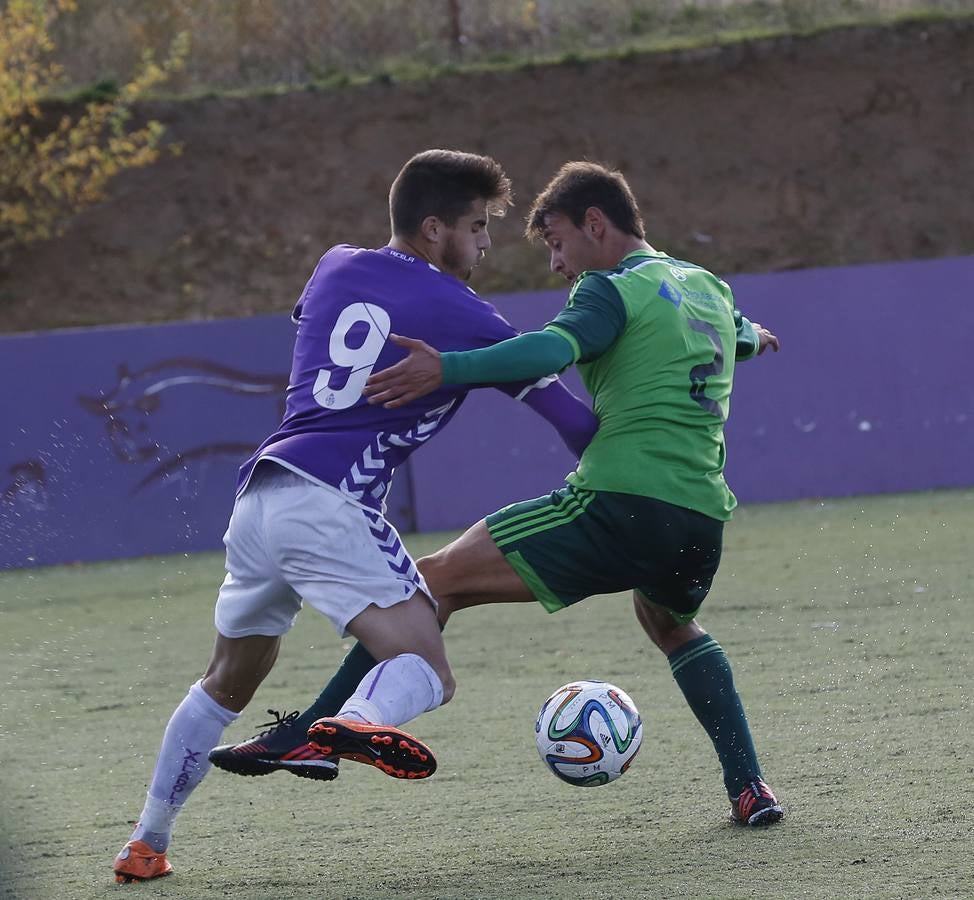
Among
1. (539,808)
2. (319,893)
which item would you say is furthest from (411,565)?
(539,808)

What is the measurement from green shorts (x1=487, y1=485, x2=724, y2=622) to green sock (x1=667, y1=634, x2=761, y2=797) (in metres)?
0.35

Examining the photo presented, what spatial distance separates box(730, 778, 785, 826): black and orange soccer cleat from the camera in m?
4.15

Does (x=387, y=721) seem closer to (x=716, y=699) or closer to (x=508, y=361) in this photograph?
(x=508, y=361)

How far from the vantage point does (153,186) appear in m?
19.6

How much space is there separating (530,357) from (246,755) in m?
1.21

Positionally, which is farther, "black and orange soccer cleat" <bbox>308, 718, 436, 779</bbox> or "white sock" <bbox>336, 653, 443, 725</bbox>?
"white sock" <bbox>336, 653, 443, 725</bbox>

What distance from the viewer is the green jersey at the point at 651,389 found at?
401 cm

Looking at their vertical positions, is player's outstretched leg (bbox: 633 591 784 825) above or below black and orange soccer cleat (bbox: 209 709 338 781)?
below

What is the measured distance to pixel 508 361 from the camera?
3756 mm

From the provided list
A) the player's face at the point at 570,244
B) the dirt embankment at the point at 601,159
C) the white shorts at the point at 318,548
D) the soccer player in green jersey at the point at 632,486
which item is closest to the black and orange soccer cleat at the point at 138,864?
the soccer player in green jersey at the point at 632,486

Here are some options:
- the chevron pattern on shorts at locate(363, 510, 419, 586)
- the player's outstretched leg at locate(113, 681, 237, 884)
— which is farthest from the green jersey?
the player's outstretched leg at locate(113, 681, 237, 884)

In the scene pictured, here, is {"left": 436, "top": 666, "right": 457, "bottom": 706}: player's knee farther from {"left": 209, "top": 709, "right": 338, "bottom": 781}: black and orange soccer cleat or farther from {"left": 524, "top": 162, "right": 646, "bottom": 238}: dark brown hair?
{"left": 524, "top": 162, "right": 646, "bottom": 238}: dark brown hair

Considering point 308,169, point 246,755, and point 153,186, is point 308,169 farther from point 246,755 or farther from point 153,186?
point 246,755

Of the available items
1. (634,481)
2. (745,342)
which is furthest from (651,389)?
(745,342)
